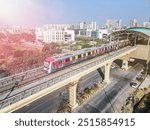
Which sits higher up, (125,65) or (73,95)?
(125,65)

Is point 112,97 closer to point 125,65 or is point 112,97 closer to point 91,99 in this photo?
point 91,99

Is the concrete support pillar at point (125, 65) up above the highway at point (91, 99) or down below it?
above

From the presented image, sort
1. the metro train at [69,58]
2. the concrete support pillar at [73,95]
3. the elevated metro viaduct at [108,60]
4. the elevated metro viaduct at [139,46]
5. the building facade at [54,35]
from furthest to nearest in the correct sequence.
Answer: the building facade at [54,35], the elevated metro viaduct at [139,46], the metro train at [69,58], the concrete support pillar at [73,95], the elevated metro viaduct at [108,60]

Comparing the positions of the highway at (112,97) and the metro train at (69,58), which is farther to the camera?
the highway at (112,97)

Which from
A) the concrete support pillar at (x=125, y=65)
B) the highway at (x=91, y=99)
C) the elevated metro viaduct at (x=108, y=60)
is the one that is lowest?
the highway at (x=91, y=99)

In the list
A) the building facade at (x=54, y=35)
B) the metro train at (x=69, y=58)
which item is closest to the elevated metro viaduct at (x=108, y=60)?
the metro train at (x=69, y=58)

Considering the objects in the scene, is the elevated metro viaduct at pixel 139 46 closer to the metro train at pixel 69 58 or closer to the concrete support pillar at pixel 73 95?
the metro train at pixel 69 58

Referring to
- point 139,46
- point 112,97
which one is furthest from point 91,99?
point 139,46

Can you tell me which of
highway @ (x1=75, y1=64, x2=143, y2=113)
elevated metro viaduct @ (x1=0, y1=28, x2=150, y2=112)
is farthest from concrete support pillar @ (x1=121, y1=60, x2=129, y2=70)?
highway @ (x1=75, y1=64, x2=143, y2=113)
